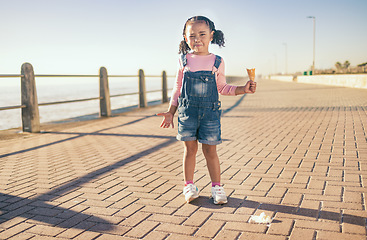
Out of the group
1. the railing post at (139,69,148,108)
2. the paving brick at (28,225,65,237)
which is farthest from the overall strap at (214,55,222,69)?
the railing post at (139,69,148,108)

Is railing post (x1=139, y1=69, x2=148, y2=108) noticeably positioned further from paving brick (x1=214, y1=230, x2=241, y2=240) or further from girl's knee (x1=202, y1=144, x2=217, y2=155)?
paving brick (x1=214, y1=230, x2=241, y2=240)

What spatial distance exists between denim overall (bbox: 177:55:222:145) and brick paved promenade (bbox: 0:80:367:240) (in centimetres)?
59

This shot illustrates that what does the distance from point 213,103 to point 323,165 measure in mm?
1902

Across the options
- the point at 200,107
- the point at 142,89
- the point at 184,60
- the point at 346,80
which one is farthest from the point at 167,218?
the point at 346,80

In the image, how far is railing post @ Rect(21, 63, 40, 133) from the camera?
680 cm

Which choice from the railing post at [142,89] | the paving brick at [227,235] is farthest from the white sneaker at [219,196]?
the railing post at [142,89]

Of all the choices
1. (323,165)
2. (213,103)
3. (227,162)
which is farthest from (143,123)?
(213,103)

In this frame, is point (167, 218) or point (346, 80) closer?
point (167, 218)

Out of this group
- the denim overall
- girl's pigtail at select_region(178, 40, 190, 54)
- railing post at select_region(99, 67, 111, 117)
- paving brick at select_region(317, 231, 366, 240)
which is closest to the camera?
paving brick at select_region(317, 231, 366, 240)

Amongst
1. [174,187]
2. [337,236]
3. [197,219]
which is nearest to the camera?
[337,236]

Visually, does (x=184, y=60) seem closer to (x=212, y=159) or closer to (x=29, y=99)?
(x=212, y=159)

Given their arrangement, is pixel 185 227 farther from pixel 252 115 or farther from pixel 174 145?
pixel 252 115

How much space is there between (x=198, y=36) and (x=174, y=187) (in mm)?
1467

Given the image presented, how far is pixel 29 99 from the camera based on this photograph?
6.88 meters
